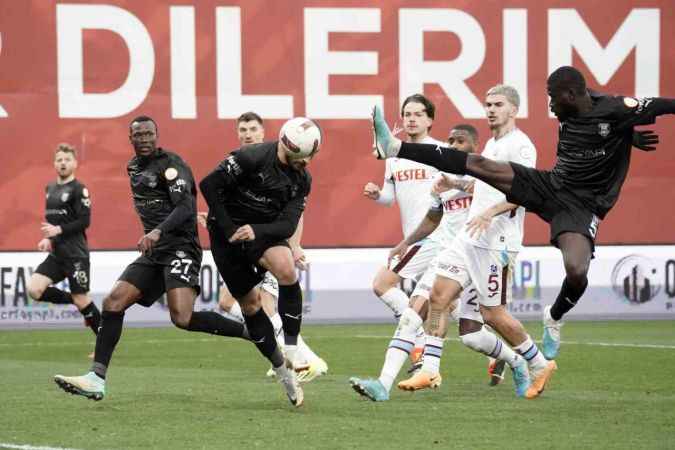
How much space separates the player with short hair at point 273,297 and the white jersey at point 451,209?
1253 millimetres

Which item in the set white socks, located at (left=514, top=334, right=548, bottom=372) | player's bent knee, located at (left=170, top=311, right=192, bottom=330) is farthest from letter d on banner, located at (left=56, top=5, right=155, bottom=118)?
white socks, located at (left=514, top=334, right=548, bottom=372)

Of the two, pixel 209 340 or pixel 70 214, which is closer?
pixel 70 214

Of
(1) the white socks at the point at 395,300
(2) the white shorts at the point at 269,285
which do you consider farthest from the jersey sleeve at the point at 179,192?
(1) the white socks at the point at 395,300

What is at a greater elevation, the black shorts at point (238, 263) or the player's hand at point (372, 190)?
the player's hand at point (372, 190)

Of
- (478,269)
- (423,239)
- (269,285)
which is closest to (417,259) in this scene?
(423,239)

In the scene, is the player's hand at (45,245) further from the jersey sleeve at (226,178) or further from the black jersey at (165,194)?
the jersey sleeve at (226,178)

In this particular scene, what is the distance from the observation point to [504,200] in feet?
34.5

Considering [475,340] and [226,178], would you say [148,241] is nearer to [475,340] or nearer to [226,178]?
[226,178]

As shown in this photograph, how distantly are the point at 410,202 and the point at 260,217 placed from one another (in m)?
3.58

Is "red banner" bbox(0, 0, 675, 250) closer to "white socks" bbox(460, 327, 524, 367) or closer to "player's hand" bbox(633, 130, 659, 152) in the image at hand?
"white socks" bbox(460, 327, 524, 367)

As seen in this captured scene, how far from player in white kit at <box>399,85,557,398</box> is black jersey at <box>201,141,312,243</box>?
1329mm

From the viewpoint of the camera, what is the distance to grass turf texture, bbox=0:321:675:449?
8.16 meters

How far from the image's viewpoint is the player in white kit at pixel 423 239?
10.0 metres

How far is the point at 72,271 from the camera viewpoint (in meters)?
16.6
